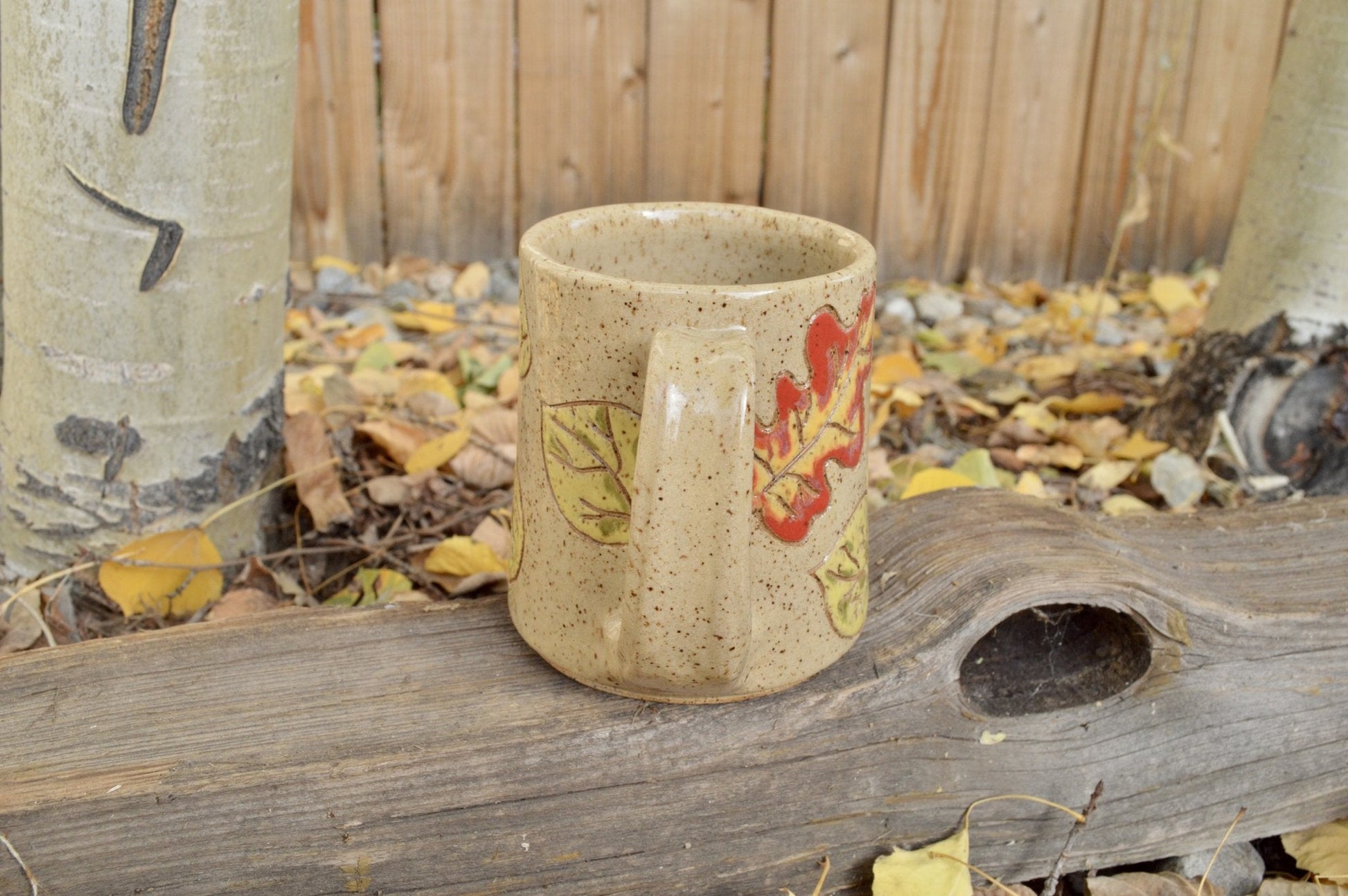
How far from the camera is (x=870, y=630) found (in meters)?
1.15

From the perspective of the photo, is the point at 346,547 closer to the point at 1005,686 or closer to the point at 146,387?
the point at 146,387

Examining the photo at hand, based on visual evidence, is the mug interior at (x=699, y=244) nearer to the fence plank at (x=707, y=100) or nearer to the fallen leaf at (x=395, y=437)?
the fallen leaf at (x=395, y=437)

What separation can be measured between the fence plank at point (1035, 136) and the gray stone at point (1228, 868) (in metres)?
1.65

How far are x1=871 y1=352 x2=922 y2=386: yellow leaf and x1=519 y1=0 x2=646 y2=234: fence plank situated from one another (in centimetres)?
72

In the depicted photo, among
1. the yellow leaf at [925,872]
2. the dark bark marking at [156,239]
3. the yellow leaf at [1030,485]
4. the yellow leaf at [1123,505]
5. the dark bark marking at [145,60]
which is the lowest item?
the yellow leaf at [925,872]

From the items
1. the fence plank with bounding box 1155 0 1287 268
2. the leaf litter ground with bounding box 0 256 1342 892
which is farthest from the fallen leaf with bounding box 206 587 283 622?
the fence plank with bounding box 1155 0 1287 268

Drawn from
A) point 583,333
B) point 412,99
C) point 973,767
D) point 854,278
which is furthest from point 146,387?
point 412,99

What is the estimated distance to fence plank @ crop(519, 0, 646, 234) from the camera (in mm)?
2387

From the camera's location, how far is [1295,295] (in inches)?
68.4

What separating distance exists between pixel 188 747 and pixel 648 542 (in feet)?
1.40

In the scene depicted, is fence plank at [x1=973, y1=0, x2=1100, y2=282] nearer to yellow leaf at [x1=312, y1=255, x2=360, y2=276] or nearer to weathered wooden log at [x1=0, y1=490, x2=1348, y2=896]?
yellow leaf at [x1=312, y1=255, x2=360, y2=276]

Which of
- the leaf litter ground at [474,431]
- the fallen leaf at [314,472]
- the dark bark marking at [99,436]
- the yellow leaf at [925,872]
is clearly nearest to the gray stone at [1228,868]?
the yellow leaf at [925,872]

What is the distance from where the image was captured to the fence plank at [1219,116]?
2533 mm

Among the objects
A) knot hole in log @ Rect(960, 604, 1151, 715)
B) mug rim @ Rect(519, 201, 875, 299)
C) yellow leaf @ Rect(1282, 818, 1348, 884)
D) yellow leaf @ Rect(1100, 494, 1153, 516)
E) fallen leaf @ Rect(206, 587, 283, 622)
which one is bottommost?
yellow leaf @ Rect(1282, 818, 1348, 884)
